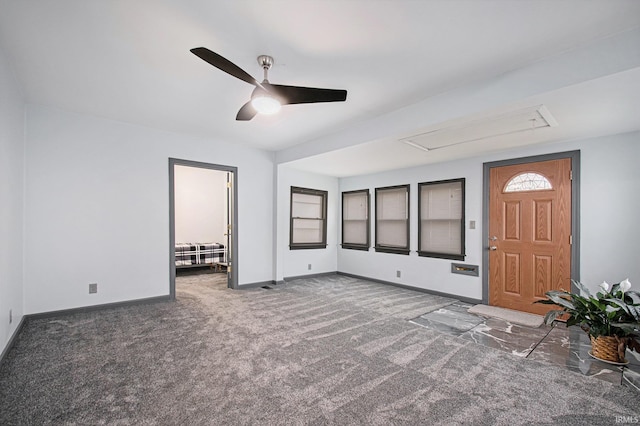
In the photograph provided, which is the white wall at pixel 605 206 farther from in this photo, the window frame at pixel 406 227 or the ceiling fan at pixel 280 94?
the ceiling fan at pixel 280 94

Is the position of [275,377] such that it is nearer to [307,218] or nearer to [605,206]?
[605,206]

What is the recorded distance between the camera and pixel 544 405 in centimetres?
205

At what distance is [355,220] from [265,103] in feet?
15.2

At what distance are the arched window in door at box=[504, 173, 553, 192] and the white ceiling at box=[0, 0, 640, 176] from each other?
2.10ft

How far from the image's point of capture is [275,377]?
2.36 metres

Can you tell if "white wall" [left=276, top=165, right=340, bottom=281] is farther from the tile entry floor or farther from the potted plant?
the potted plant

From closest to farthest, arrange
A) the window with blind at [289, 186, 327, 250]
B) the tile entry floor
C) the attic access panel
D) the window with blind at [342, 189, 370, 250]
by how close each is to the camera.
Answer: the tile entry floor, the attic access panel, the window with blind at [289, 186, 327, 250], the window with blind at [342, 189, 370, 250]

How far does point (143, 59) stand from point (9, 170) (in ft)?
5.70

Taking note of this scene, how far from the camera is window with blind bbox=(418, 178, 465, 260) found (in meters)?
5.04

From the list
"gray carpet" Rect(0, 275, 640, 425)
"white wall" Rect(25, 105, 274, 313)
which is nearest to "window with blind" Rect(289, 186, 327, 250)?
"white wall" Rect(25, 105, 274, 313)

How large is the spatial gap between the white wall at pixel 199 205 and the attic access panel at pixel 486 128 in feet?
18.2

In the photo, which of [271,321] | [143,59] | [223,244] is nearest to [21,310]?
[271,321]

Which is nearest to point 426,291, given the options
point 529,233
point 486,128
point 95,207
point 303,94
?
point 529,233

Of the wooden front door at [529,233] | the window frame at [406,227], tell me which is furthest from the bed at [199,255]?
the wooden front door at [529,233]
